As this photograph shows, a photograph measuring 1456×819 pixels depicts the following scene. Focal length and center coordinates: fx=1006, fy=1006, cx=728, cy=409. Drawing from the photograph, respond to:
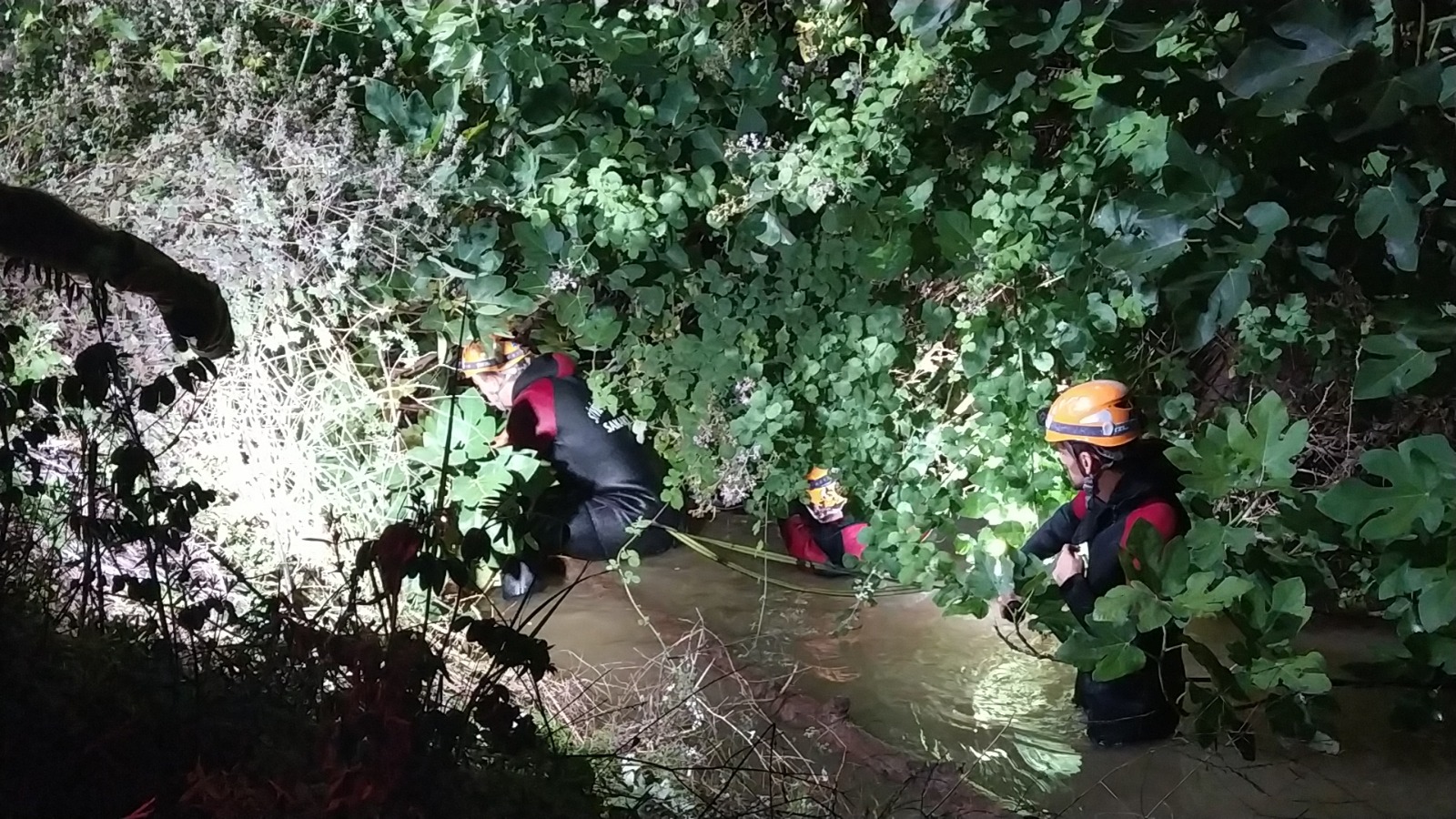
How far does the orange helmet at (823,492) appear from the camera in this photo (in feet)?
15.4

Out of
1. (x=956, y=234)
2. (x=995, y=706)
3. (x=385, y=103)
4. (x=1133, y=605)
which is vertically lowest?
(x=995, y=706)

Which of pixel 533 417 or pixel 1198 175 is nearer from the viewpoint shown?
pixel 1198 175

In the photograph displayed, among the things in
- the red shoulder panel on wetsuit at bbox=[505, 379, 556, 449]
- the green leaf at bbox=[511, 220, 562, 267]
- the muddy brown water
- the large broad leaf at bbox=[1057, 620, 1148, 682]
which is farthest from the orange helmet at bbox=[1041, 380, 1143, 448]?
the red shoulder panel on wetsuit at bbox=[505, 379, 556, 449]

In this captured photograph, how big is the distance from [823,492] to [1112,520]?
4.94ft

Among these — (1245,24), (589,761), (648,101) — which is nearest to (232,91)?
(648,101)

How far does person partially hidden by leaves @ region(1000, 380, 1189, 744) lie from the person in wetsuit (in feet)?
3.41

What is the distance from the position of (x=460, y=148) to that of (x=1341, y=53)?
3.06 meters

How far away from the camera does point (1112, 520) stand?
3.61 m

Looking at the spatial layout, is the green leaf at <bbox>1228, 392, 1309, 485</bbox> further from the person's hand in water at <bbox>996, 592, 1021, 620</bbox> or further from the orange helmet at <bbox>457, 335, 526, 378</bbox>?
the orange helmet at <bbox>457, 335, 526, 378</bbox>

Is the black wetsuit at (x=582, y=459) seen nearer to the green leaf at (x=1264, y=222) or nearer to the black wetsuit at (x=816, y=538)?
the black wetsuit at (x=816, y=538)

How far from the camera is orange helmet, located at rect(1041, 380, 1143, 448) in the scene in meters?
3.62

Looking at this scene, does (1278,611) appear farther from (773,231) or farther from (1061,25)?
(773,231)

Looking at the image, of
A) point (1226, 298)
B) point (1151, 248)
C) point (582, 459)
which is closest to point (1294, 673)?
point (1226, 298)

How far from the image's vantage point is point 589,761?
96.7 inches
